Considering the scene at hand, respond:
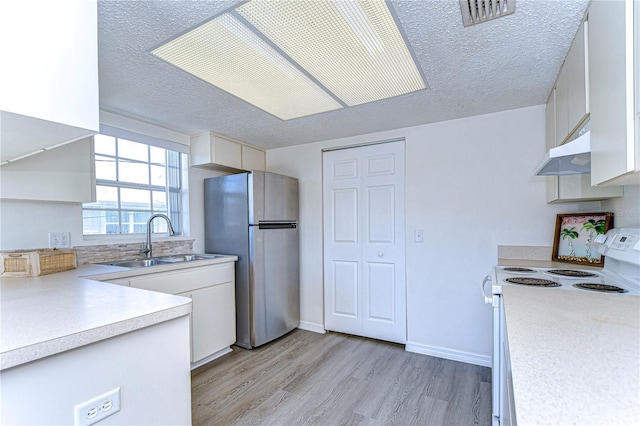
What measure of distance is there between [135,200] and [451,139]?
2.86m

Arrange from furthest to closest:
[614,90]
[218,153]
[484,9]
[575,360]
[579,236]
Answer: [218,153], [579,236], [484,9], [614,90], [575,360]

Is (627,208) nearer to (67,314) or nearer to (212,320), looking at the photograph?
(67,314)

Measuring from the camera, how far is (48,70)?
84 cm

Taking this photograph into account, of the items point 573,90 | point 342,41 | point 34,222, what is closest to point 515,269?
point 573,90

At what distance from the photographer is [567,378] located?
1.84 ft

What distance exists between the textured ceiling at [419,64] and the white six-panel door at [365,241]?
433mm

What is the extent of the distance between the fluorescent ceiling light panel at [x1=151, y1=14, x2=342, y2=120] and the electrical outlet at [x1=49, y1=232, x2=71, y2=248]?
4.73ft

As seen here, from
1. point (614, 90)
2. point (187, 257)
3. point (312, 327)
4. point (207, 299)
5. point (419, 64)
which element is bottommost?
point (312, 327)

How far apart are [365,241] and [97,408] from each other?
8.14 ft

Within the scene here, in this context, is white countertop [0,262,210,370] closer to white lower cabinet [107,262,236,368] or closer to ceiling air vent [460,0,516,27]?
white lower cabinet [107,262,236,368]

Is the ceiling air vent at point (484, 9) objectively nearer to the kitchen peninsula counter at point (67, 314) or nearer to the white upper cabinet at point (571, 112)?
the white upper cabinet at point (571, 112)

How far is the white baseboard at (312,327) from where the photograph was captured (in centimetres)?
321

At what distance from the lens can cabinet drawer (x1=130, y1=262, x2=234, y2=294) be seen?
2.05 m

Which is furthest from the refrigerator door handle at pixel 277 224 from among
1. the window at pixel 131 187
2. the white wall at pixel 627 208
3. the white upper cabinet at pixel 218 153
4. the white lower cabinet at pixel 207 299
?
the white wall at pixel 627 208
